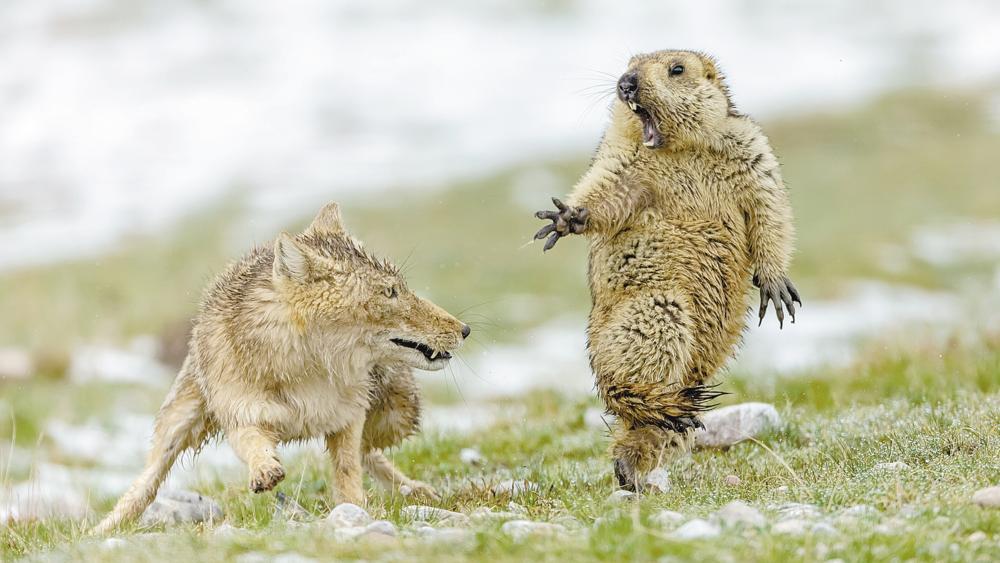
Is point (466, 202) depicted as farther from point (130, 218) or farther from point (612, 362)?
point (612, 362)

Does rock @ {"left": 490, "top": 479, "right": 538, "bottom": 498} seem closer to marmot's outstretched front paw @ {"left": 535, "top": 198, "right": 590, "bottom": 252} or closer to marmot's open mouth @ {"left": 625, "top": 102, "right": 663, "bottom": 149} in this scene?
marmot's outstretched front paw @ {"left": 535, "top": 198, "right": 590, "bottom": 252}

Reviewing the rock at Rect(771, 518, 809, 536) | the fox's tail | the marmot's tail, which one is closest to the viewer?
the rock at Rect(771, 518, 809, 536)

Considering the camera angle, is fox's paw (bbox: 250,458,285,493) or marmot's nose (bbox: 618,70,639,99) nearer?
fox's paw (bbox: 250,458,285,493)

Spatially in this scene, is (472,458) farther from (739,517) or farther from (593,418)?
(739,517)

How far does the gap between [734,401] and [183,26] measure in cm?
7889

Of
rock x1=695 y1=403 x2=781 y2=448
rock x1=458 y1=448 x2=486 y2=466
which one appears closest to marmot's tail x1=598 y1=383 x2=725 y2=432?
rock x1=695 y1=403 x2=781 y2=448

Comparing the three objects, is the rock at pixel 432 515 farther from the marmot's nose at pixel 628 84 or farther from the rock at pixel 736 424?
the marmot's nose at pixel 628 84

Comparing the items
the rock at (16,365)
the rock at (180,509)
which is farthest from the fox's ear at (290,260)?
the rock at (16,365)

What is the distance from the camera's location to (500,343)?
69.8 feet

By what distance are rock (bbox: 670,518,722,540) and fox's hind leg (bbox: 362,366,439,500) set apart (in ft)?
9.93

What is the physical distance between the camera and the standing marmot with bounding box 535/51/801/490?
6.68 meters

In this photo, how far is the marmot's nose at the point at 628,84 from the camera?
7152 mm

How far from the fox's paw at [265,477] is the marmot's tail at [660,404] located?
1998 millimetres

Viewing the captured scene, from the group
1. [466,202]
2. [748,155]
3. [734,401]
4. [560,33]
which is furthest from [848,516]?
[560,33]
